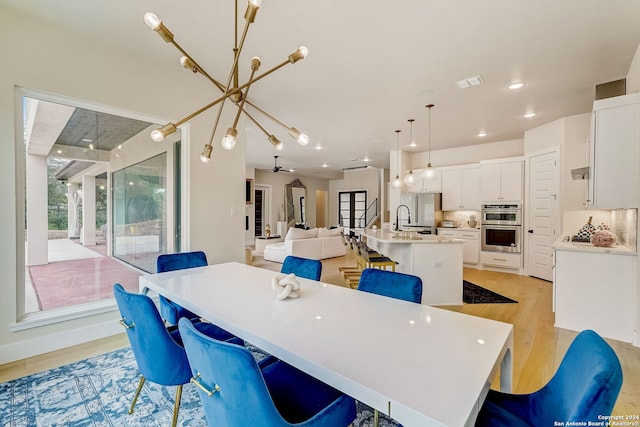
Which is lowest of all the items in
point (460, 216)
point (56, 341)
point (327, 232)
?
point (56, 341)

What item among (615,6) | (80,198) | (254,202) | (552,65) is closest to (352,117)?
(552,65)

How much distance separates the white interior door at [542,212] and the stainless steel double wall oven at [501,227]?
204 mm

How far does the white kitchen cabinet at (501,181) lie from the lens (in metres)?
5.59

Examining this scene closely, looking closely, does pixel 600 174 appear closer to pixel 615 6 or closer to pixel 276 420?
pixel 615 6

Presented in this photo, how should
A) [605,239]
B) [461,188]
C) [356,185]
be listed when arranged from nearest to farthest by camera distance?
[605,239], [461,188], [356,185]

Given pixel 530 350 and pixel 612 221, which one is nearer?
pixel 530 350

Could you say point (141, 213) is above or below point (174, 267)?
above

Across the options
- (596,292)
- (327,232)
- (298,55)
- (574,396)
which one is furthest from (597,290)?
(327,232)

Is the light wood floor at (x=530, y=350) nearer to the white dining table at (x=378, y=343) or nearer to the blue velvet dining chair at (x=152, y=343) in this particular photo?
the white dining table at (x=378, y=343)

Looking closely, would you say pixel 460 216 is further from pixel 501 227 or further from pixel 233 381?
pixel 233 381

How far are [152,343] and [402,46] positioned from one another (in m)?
3.06

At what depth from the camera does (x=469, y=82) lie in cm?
339

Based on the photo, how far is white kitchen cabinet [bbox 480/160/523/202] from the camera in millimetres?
5590

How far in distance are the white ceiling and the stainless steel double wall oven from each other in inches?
76.6
